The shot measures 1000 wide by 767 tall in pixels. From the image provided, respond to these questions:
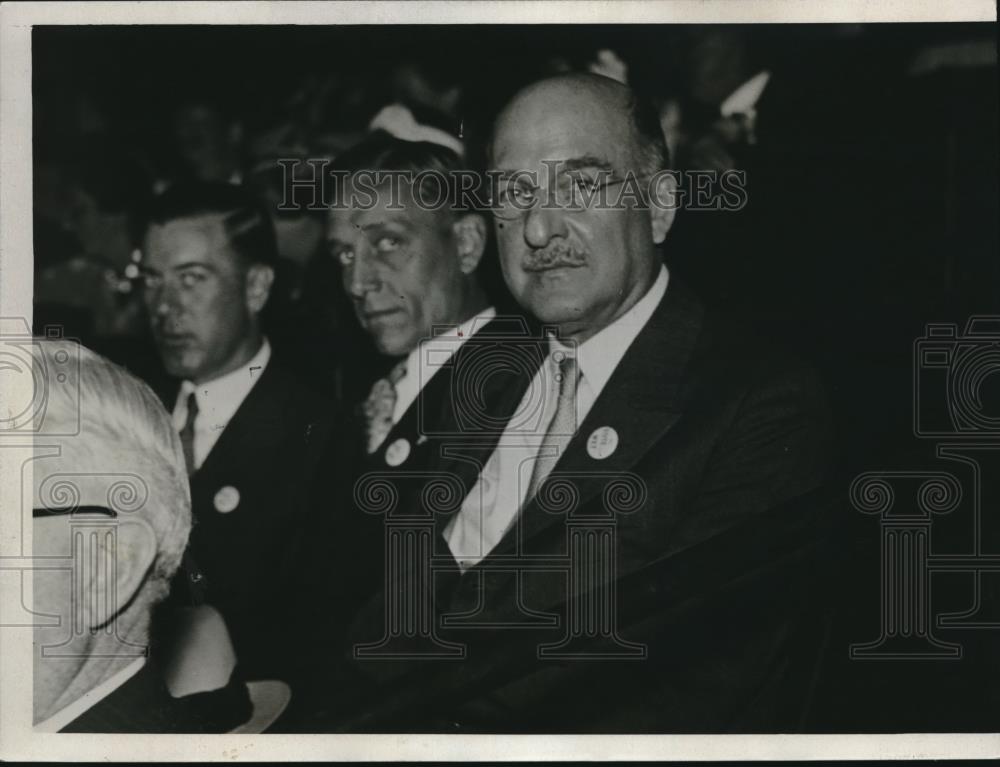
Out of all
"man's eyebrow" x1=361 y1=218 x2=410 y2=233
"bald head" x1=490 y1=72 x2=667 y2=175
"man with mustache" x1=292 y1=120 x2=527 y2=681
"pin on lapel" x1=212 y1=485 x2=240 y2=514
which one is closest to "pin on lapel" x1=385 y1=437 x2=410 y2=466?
"man with mustache" x1=292 y1=120 x2=527 y2=681

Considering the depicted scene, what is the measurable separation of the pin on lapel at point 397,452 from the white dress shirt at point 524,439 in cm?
18

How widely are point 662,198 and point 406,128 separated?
615 mm

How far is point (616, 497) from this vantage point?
2.39m

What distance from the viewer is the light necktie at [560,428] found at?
2406 mm

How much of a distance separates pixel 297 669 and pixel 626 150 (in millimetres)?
1424

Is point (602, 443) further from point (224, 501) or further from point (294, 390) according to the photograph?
point (224, 501)

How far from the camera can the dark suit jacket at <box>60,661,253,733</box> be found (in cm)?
246

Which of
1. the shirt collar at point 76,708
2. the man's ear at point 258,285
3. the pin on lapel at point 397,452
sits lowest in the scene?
the shirt collar at point 76,708

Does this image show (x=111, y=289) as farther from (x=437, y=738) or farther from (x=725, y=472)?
(x=725, y=472)

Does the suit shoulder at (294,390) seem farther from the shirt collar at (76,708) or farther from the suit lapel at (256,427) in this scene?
the shirt collar at (76,708)

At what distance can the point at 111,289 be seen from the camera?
2.45m

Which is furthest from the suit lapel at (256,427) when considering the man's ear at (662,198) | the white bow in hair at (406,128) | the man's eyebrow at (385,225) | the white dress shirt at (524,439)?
the man's ear at (662,198)

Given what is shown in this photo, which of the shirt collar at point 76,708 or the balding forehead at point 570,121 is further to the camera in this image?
the shirt collar at point 76,708

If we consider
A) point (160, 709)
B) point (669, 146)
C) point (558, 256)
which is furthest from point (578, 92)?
point (160, 709)
